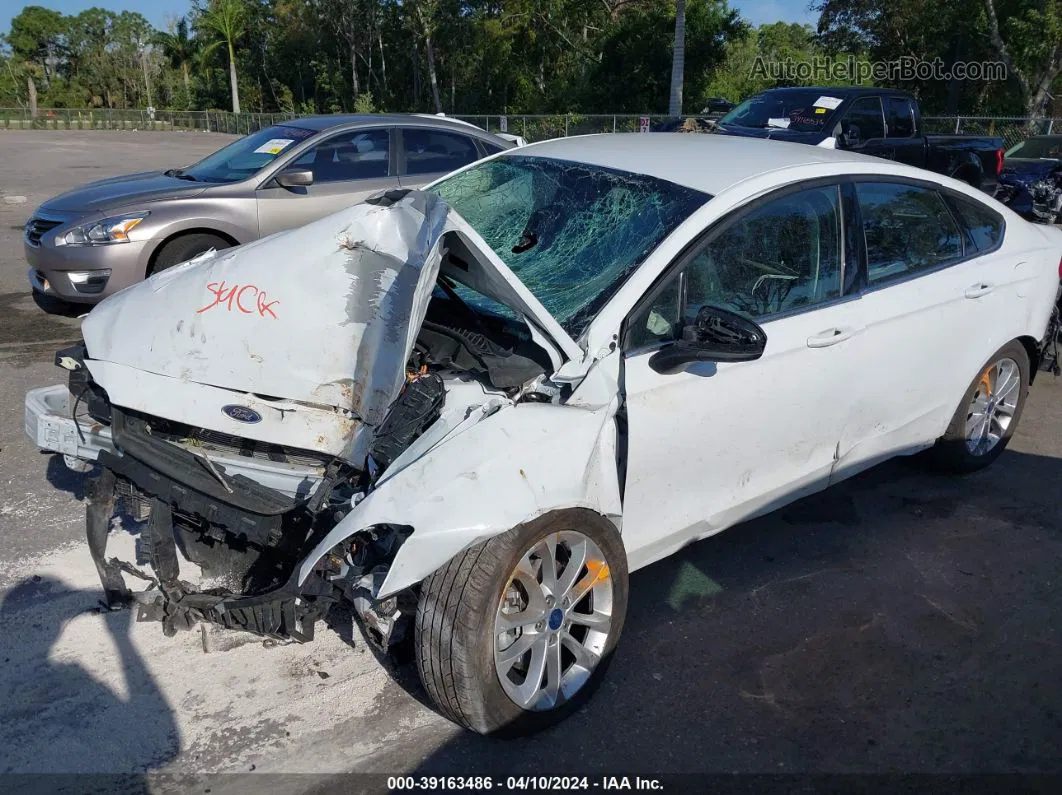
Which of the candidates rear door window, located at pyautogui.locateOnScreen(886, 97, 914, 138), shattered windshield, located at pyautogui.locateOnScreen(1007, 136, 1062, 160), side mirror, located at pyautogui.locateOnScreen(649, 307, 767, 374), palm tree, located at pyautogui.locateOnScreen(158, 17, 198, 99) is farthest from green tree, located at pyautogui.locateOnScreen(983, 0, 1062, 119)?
palm tree, located at pyautogui.locateOnScreen(158, 17, 198, 99)

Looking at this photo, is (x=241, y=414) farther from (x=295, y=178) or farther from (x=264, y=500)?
(x=295, y=178)

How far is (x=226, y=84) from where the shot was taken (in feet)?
195

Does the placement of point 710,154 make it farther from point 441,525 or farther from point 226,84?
point 226,84

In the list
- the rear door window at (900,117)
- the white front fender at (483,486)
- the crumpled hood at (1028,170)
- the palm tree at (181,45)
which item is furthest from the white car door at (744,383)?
the palm tree at (181,45)

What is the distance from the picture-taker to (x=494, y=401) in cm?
288

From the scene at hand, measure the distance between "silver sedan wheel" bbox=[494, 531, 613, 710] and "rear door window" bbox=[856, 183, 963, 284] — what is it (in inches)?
74.2

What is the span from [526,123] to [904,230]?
26381 mm

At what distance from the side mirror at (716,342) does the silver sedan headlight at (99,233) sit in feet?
17.8

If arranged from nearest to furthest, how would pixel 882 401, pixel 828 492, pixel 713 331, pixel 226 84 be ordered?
pixel 713 331 < pixel 882 401 < pixel 828 492 < pixel 226 84

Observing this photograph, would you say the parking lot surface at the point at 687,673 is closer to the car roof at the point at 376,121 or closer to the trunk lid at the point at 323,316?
the trunk lid at the point at 323,316

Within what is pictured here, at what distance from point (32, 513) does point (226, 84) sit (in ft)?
202

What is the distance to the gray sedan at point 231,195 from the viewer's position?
23.4ft

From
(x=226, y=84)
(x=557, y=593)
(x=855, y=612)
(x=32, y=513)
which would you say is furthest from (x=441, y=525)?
(x=226, y=84)

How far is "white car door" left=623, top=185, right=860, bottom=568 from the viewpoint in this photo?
3.21 metres
